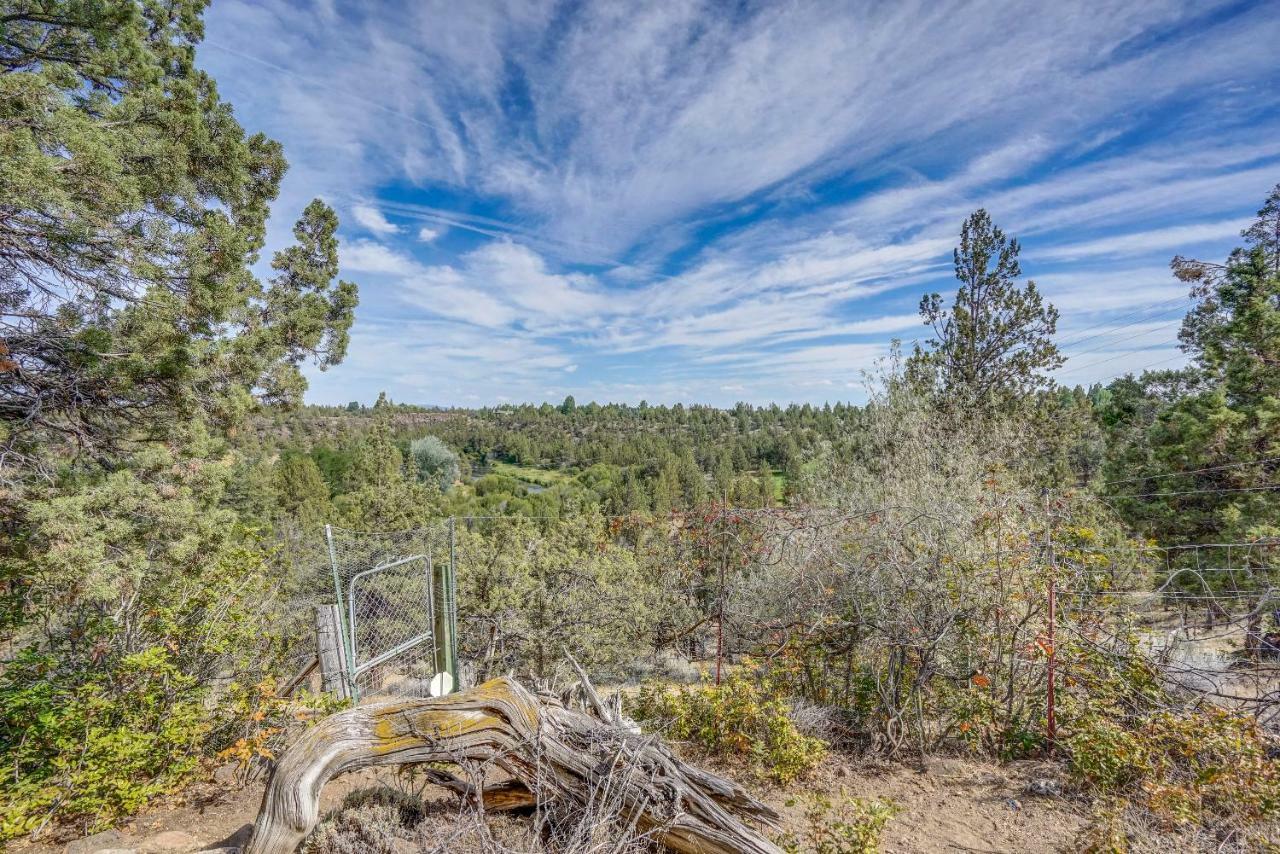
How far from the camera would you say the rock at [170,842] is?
2916 mm

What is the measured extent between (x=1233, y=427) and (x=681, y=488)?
33.8 m

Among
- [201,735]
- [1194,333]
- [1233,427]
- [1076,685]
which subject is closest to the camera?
[201,735]

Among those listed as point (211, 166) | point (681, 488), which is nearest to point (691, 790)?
point (211, 166)

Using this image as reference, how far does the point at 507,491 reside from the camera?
44562 mm

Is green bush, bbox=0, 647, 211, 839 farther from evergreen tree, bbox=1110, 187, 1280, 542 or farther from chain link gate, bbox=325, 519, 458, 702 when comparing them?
evergreen tree, bbox=1110, 187, 1280, 542

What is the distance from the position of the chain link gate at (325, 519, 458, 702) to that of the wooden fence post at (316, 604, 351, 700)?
0.21 feet

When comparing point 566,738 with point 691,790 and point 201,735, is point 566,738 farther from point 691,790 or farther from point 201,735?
point 201,735

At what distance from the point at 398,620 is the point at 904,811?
22.3 feet

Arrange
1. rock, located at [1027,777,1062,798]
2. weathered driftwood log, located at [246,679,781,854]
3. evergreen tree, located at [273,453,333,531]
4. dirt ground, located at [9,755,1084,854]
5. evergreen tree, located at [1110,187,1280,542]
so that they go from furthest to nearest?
1. evergreen tree, located at [273,453,333,531]
2. evergreen tree, located at [1110,187,1280,542]
3. rock, located at [1027,777,1062,798]
4. dirt ground, located at [9,755,1084,854]
5. weathered driftwood log, located at [246,679,781,854]

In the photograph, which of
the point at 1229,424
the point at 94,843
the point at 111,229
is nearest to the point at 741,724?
the point at 94,843

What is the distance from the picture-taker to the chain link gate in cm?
468

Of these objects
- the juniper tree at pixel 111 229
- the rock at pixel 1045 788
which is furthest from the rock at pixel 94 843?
the rock at pixel 1045 788

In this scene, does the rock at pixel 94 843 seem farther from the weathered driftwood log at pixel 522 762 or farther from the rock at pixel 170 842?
the weathered driftwood log at pixel 522 762

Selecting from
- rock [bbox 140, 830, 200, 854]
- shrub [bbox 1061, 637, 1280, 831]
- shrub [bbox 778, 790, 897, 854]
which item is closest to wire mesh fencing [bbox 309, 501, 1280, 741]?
shrub [bbox 1061, 637, 1280, 831]
